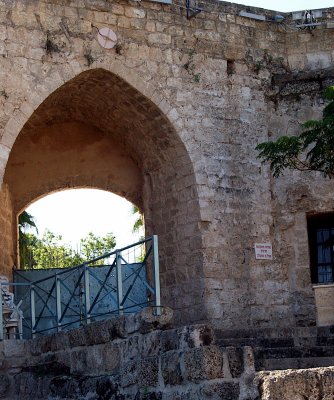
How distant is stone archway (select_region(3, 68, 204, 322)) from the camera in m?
11.6

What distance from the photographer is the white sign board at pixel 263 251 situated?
38.7 ft

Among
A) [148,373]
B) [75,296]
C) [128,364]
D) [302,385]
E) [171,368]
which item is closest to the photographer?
[302,385]

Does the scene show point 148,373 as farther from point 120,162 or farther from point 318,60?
point 120,162

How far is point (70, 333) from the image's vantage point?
26.2ft

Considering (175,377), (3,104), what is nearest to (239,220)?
(3,104)

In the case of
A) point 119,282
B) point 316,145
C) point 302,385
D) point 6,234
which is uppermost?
point 316,145

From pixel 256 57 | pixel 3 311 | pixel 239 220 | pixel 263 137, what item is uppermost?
pixel 256 57

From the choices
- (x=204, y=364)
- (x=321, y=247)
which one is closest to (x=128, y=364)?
(x=204, y=364)

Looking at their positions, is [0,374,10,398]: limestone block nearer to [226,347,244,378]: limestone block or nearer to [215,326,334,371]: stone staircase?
[215,326,334,371]: stone staircase

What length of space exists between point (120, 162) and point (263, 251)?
304 centimetres

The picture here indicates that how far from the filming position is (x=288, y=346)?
938cm

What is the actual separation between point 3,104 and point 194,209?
2.73 metres

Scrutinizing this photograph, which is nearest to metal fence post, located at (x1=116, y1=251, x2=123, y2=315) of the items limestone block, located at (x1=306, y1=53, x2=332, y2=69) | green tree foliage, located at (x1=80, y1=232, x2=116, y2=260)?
limestone block, located at (x1=306, y1=53, x2=332, y2=69)

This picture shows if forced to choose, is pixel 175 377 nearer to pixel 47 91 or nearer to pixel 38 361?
pixel 38 361
